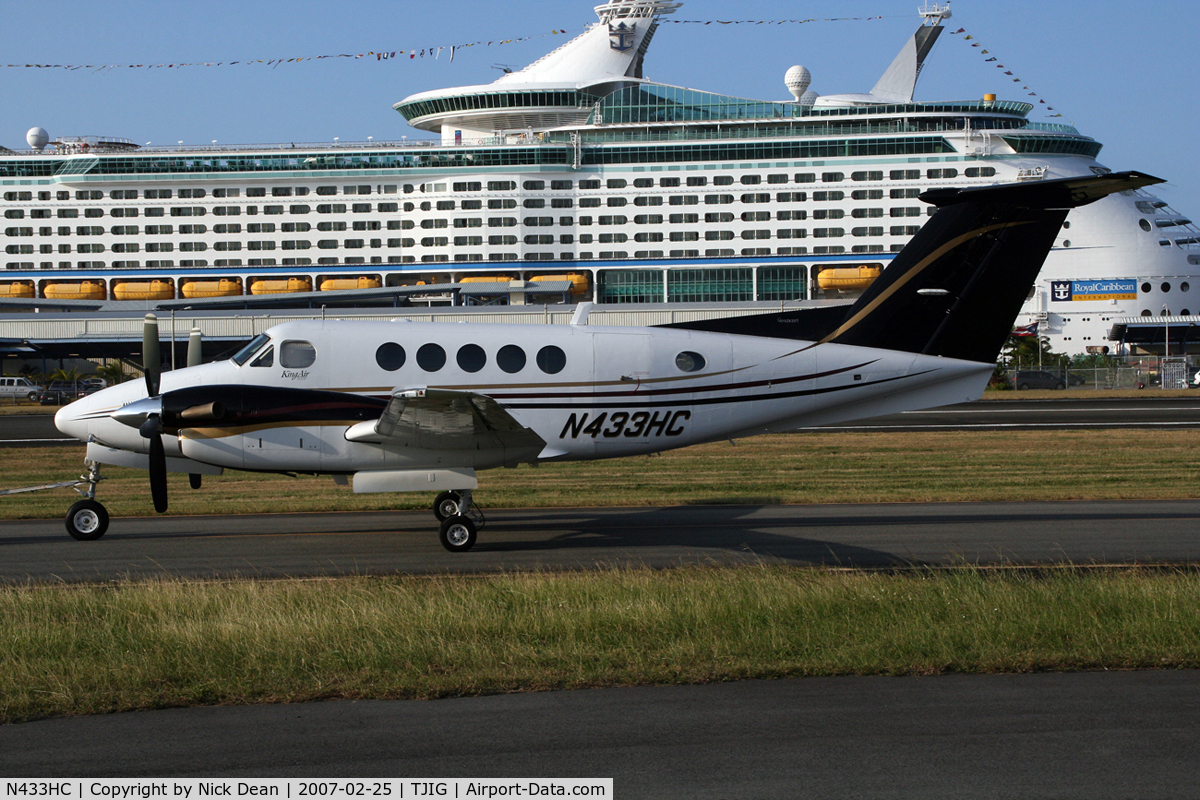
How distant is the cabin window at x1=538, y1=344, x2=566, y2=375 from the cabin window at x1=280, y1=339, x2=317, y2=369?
10.8 feet

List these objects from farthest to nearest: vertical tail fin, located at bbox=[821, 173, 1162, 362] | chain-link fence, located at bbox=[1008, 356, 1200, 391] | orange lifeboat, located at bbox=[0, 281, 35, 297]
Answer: orange lifeboat, located at bbox=[0, 281, 35, 297], chain-link fence, located at bbox=[1008, 356, 1200, 391], vertical tail fin, located at bbox=[821, 173, 1162, 362]

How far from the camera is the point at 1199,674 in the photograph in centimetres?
727

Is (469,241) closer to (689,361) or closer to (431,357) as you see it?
(431,357)

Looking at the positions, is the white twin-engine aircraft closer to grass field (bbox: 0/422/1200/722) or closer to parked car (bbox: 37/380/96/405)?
A: grass field (bbox: 0/422/1200/722)

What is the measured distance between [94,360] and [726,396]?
6755 centimetres

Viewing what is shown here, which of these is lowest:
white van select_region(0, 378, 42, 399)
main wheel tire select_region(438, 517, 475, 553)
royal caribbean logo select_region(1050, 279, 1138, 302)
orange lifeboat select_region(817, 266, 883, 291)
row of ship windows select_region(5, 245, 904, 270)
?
main wheel tire select_region(438, 517, 475, 553)

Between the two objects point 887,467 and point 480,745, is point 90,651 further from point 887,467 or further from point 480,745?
point 887,467

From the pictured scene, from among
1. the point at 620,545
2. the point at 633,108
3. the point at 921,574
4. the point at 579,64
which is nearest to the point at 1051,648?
the point at 921,574

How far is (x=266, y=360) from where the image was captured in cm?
1387

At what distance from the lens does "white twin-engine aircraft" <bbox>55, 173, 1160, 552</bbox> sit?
13.3 meters

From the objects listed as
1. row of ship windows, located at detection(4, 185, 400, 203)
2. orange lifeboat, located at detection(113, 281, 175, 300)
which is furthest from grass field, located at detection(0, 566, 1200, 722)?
orange lifeboat, located at detection(113, 281, 175, 300)

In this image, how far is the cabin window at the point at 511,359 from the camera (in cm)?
1421

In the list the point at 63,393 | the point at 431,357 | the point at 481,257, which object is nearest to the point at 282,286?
the point at 481,257

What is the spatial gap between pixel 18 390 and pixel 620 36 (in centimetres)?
5440
